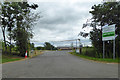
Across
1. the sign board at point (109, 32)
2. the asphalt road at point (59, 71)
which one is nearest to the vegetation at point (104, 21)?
the sign board at point (109, 32)

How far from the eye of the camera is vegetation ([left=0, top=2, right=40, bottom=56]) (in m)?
21.9

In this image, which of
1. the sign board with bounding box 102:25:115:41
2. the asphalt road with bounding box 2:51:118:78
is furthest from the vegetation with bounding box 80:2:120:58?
the asphalt road with bounding box 2:51:118:78

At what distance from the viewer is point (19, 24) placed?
920 inches

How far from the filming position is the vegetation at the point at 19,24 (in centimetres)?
2185

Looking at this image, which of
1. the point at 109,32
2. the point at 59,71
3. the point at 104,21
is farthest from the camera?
the point at 104,21

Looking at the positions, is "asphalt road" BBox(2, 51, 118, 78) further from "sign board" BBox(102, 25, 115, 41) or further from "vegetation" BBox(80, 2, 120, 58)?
"vegetation" BBox(80, 2, 120, 58)

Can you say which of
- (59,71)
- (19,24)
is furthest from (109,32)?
(19,24)

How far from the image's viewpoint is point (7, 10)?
2148 cm

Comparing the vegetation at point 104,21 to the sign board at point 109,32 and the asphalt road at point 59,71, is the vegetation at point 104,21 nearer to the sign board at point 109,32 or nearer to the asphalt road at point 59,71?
the sign board at point 109,32

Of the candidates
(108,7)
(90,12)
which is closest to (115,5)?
(108,7)

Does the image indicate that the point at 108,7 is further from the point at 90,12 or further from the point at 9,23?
the point at 9,23

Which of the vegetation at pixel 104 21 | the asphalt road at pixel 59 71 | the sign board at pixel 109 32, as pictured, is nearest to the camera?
the asphalt road at pixel 59 71

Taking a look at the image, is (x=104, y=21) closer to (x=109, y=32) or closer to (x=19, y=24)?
(x=109, y=32)

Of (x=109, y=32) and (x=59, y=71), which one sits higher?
(x=109, y=32)
